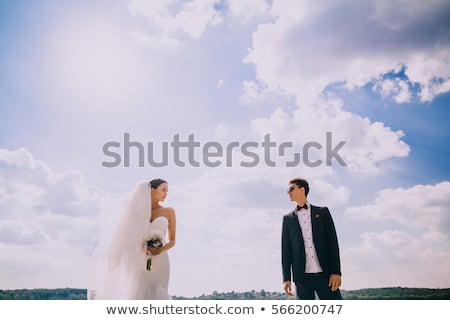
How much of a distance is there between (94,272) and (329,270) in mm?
2839

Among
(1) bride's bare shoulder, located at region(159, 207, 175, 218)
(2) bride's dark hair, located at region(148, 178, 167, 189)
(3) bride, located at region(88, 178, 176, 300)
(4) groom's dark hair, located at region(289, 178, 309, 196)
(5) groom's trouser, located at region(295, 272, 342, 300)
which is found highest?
(2) bride's dark hair, located at region(148, 178, 167, 189)

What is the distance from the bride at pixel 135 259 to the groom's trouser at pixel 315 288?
1620 mm

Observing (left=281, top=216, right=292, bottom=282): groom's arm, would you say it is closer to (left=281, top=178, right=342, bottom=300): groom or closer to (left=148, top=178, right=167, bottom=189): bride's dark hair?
(left=281, top=178, right=342, bottom=300): groom

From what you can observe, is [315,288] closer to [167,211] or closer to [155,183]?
[167,211]

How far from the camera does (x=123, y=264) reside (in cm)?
484

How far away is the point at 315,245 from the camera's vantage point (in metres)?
4.64

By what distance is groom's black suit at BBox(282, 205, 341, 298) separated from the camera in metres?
4.55

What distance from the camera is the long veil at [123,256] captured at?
482 cm

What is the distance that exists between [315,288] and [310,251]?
1.35 ft

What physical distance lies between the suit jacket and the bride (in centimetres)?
142

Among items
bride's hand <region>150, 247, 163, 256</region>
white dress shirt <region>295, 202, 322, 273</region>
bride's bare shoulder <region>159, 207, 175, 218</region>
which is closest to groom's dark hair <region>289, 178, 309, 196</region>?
white dress shirt <region>295, 202, 322, 273</region>

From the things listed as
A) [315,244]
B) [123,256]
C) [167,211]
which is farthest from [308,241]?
[123,256]

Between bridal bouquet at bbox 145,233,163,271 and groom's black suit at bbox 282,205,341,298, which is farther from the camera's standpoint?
bridal bouquet at bbox 145,233,163,271
